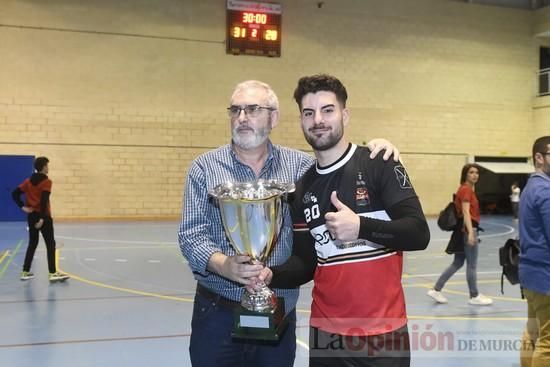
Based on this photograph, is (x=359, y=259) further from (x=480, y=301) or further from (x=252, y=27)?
(x=252, y=27)

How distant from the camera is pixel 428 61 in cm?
2034

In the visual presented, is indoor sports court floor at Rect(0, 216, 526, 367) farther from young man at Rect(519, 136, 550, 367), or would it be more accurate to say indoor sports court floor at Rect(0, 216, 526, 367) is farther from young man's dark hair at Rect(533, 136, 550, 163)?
young man's dark hair at Rect(533, 136, 550, 163)

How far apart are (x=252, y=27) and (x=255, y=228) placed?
16.6 m

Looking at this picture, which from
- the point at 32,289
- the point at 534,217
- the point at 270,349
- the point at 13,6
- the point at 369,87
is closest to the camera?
the point at 270,349

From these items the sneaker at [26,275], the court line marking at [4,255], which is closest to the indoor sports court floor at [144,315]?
the court line marking at [4,255]

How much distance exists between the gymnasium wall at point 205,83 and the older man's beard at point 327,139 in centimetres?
1555

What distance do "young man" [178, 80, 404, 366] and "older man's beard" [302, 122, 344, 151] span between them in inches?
11.2

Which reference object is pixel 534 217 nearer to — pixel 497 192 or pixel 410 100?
pixel 410 100

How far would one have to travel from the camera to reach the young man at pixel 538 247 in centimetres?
328

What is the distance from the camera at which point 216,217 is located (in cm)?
259

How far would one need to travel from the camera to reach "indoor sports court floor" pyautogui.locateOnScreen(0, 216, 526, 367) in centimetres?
476

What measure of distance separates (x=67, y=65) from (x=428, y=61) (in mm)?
13609

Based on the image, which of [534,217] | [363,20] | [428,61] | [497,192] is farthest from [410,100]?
[534,217]

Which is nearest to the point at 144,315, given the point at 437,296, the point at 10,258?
the point at 437,296
